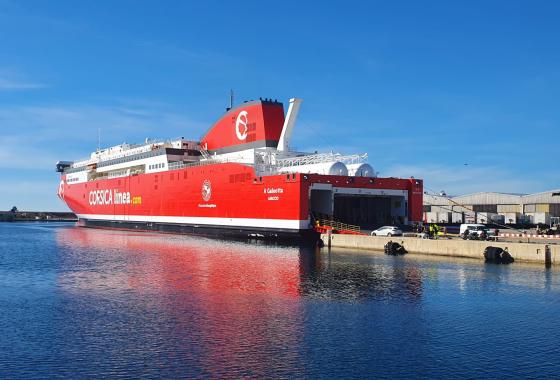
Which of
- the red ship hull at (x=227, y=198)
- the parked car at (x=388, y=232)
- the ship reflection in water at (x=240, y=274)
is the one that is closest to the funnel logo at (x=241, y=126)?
the red ship hull at (x=227, y=198)

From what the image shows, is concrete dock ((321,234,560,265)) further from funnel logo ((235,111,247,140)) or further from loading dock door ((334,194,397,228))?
funnel logo ((235,111,247,140))

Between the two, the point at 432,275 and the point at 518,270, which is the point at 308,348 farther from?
the point at 518,270

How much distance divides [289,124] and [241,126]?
6201 mm

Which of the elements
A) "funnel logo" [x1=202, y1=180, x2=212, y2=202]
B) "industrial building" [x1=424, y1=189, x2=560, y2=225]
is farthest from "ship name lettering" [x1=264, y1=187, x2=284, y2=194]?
"industrial building" [x1=424, y1=189, x2=560, y2=225]

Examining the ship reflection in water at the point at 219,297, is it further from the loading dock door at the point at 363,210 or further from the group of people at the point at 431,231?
the loading dock door at the point at 363,210

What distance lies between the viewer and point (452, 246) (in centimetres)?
3525

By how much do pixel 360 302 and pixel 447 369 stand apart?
7315 millimetres

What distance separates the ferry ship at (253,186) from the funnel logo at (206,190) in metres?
0.09

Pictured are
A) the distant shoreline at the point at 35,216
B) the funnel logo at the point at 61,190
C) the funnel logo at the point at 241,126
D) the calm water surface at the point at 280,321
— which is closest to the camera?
the calm water surface at the point at 280,321

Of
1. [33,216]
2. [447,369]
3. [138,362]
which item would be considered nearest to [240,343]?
[138,362]

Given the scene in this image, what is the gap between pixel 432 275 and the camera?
2700 cm

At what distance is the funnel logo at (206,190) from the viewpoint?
171 feet

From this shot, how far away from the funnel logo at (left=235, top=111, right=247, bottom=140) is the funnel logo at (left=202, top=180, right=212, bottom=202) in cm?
549

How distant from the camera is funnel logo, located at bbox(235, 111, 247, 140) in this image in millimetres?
53781
